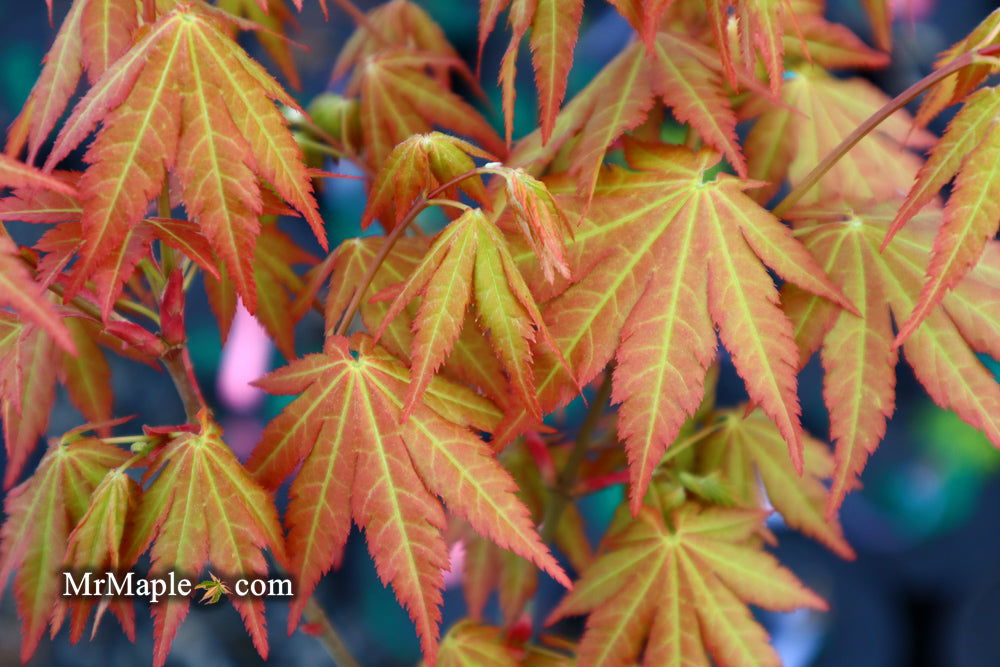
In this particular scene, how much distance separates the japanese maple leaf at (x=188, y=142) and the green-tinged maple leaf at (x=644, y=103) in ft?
0.67

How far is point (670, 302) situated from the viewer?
1.68 ft

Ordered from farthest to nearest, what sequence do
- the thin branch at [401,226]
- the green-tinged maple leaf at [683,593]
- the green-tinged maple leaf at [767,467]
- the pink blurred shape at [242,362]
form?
the pink blurred shape at [242,362], the green-tinged maple leaf at [767,467], the green-tinged maple leaf at [683,593], the thin branch at [401,226]

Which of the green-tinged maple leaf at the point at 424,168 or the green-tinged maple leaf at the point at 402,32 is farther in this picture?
the green-tinged maple leaf at the point at 402,32

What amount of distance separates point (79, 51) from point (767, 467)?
2.20 feet

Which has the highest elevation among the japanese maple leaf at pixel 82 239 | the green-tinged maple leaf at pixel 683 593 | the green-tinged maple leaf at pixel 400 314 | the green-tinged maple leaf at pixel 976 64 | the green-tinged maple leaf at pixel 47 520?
the green-tinged maple leaf at pixel 976 64

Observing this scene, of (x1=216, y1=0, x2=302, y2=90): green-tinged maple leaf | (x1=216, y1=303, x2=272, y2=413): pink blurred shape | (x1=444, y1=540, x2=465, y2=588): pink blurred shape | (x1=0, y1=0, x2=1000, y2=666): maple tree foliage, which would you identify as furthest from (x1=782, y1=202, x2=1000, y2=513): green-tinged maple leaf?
(x1=216, y1=303, x2=272, y2=413): pink blurred shape

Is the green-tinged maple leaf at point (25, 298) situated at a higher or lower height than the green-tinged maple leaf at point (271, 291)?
higher

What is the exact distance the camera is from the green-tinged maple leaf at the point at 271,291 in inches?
26.5

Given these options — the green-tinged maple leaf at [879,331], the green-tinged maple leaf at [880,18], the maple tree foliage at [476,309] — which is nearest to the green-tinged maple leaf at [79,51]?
the maple tree foliage at [476,309]

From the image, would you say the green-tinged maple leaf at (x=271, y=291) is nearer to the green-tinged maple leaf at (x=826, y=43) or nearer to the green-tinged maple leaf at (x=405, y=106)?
the green-tinged maple leaf at (x=405, y=106)

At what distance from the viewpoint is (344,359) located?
0.54m

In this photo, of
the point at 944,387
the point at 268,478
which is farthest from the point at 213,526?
the point at 944,387

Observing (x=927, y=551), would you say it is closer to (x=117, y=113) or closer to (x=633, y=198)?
(x=633, y=198)

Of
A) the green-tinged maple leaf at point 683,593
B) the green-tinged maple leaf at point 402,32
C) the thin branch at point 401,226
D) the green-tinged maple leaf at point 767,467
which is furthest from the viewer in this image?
the green-tinged maple leaf at point 402,32
